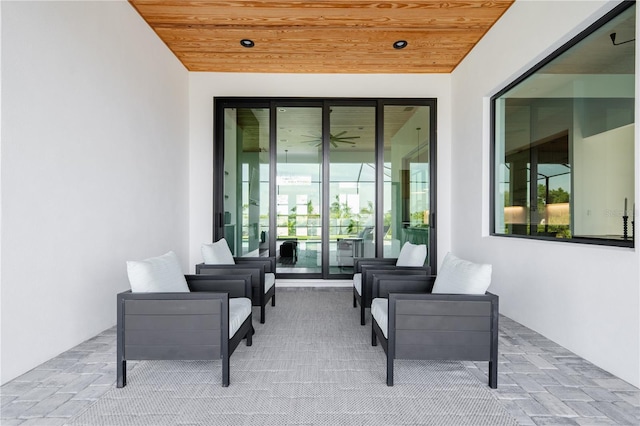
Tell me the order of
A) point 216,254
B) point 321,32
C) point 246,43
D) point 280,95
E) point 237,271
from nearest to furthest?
point 237,271 < point 216,254 < point 321,32 < point 246,43 < point 280,95

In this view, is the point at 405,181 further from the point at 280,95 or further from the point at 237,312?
the point at 237,312

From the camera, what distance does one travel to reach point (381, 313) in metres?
2.48

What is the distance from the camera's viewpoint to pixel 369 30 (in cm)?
407

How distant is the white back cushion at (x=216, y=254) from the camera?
11.8 ft

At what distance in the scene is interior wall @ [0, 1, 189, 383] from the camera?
2266 millimetres

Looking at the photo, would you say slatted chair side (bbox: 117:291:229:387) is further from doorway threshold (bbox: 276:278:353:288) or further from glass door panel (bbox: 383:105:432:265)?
glass door panel (bbox: 383:105:432:265)

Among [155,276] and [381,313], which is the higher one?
[155,276]

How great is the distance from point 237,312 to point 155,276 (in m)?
0.65

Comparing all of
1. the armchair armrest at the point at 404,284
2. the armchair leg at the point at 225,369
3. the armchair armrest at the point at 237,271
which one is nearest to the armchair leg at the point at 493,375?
the armchair armrest at the point at 404,284

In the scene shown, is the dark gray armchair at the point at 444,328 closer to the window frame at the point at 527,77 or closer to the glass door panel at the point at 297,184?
the window frame at the point at 527,77

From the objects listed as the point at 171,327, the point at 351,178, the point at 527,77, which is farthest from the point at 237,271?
the point at 527,77

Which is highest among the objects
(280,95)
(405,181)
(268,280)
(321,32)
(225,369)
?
(321,32)

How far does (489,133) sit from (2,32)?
4816 mm

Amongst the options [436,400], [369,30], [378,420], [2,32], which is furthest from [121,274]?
[369,30]
